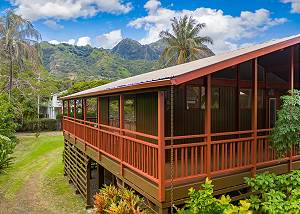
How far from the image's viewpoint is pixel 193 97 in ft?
34.5

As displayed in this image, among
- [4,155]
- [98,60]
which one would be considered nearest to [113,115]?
[4,155]

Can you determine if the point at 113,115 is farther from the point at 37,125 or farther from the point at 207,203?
the point at 37,125

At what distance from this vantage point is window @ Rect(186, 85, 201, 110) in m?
Answer: 10.4

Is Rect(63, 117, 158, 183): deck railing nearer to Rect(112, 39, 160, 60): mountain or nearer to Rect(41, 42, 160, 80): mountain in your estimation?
Rect(41, 42, 160, 80): mountain

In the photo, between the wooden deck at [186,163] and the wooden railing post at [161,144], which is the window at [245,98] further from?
the wooden railing post at [161,144]

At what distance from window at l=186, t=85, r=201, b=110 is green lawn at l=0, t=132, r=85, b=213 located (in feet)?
22.7

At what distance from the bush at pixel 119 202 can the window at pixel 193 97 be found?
12.3 ft

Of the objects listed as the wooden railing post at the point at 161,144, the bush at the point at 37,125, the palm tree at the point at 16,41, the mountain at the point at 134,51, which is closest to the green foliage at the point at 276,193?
the wooden railing post at the point at 161,144

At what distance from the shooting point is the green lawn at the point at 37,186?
13664mm

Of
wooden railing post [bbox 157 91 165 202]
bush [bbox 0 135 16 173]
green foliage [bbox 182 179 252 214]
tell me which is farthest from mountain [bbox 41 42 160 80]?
green foliage [bbox 182 179 252 214]

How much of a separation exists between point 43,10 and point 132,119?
55.5m

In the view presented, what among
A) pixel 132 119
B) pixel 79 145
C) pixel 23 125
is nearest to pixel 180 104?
pixel 132 119

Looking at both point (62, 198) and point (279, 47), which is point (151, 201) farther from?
point (62, 198)

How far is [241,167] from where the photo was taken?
751 cm
